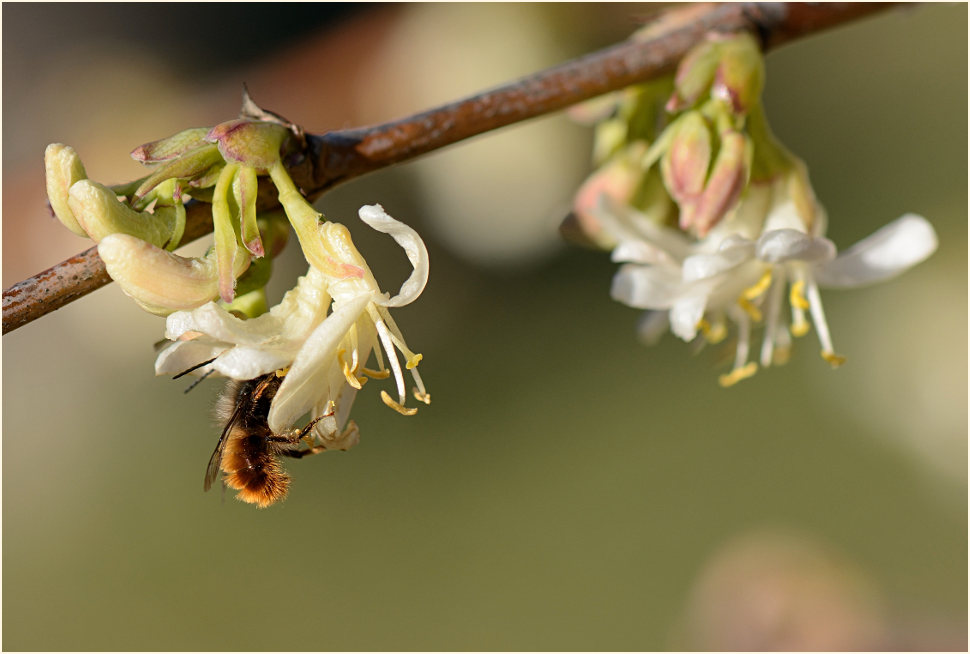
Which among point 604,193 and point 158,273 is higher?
point 158,273

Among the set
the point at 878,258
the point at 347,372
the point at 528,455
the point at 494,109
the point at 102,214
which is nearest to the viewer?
the point at 102,214

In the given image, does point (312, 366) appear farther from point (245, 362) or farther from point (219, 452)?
point (219, 452)

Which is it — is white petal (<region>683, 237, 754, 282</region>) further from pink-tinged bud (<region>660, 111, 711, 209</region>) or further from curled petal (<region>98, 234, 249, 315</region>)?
curled petal (<region>98, 234, 249, 315</region>)

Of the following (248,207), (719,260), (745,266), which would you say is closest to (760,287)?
(745,266)

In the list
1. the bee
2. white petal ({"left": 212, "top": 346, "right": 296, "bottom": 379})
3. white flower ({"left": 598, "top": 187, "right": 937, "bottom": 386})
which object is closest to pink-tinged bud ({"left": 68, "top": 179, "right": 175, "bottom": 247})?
white petal ({"left": 212, "top": 346, "right": 296, "bottom": 379})

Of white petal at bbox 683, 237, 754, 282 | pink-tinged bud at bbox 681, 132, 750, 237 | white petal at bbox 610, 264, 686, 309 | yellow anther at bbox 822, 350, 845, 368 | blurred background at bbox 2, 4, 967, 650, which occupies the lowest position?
blurred background at bbox 2, 4, 967, 650

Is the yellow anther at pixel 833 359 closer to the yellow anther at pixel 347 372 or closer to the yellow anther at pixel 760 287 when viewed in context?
the yellow anther at pixel 760 287
